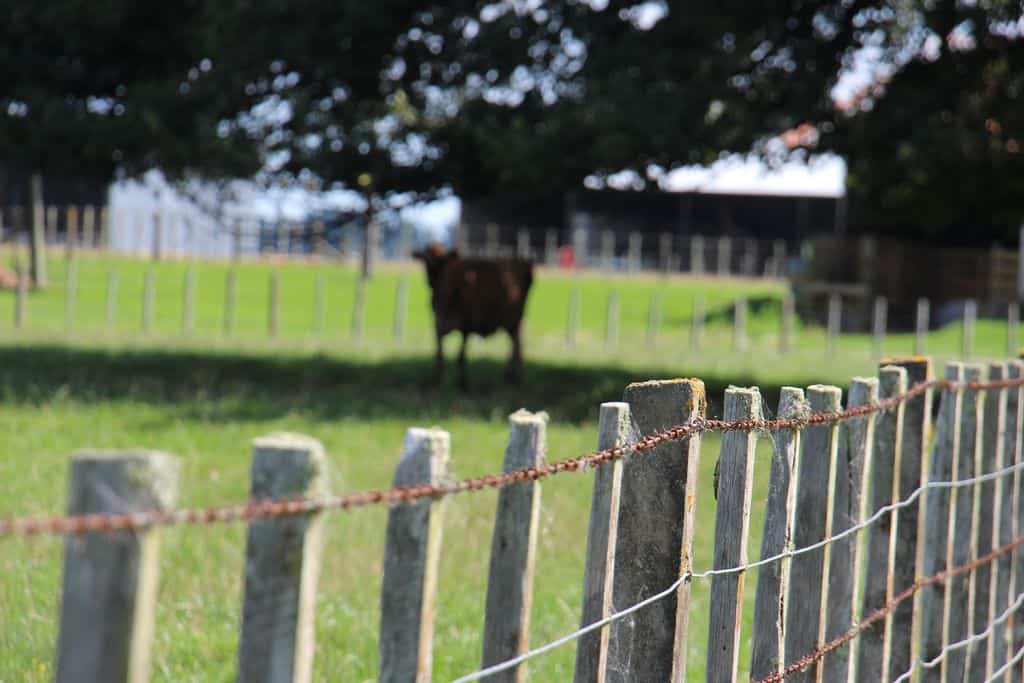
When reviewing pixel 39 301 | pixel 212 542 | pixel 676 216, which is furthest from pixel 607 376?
pixel 676 216

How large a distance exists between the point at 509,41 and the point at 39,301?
21056 mm

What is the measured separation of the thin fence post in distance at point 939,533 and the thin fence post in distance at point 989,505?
1.72 feet

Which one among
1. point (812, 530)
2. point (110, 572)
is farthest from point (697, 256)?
point (110, 572)

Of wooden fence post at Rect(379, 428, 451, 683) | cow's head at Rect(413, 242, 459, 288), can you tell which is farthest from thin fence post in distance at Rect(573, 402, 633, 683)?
cow's head at Rect(413, 242, 459, 288)

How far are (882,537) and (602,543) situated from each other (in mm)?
1988

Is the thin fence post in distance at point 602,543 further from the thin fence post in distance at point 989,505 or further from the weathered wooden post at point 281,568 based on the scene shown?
the thin fence post in distance at point 989,505

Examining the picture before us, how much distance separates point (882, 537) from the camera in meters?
4.83

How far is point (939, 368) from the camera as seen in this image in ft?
75.3

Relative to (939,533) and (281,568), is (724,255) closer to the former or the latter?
(939,533)

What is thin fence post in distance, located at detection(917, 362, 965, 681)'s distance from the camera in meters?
5.43

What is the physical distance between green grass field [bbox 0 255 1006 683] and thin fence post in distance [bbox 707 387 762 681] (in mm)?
484

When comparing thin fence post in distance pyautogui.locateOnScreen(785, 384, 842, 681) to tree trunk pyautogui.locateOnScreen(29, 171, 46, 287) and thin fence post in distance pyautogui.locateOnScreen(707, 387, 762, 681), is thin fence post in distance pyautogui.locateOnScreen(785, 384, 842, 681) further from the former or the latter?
tree trunk pyautogui.locateOnScreen(29, 171, 46, 287)

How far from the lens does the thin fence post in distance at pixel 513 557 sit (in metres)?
2.73

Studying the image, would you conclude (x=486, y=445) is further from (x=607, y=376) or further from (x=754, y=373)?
(x=754, y=373)
